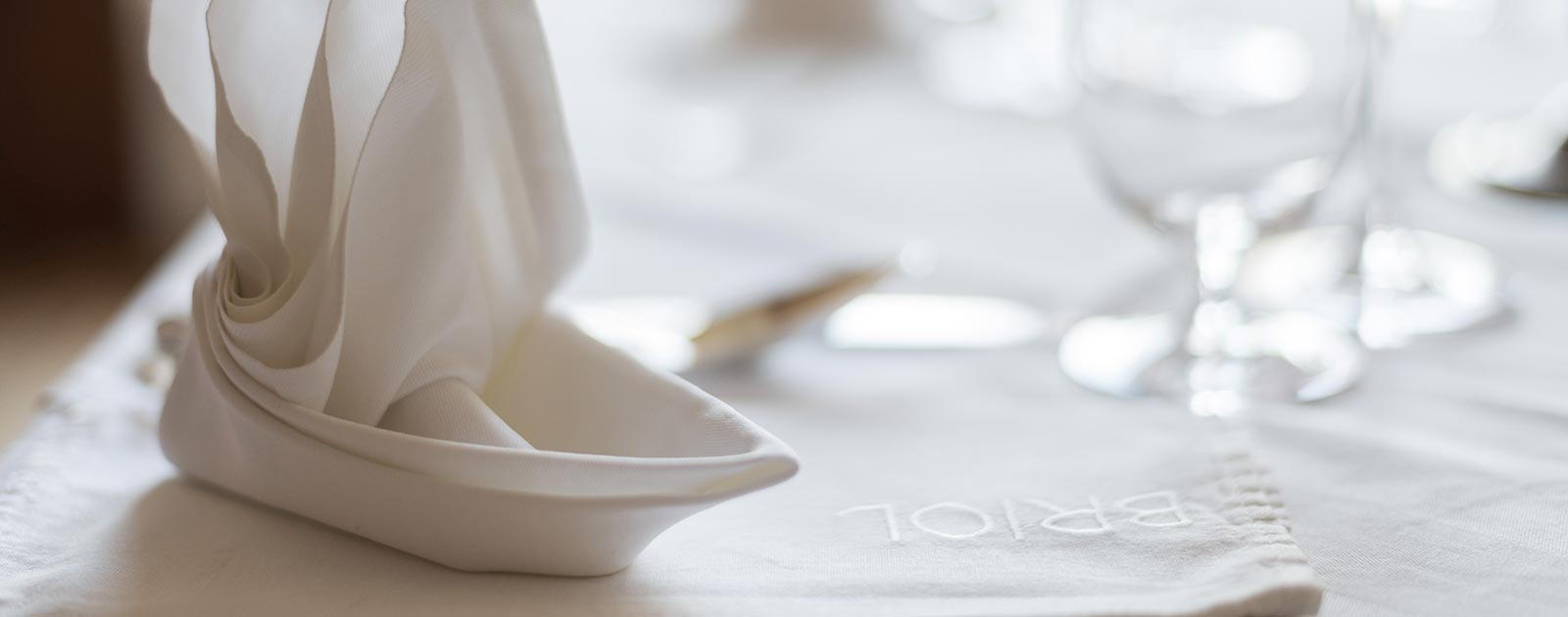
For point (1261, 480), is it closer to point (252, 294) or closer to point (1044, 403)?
point (1044, 403)

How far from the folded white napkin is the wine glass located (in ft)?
0.60

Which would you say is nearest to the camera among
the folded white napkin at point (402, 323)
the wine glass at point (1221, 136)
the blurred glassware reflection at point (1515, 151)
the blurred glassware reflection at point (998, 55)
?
the folded white napkin at point (402, 323)

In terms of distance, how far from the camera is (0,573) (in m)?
0.33

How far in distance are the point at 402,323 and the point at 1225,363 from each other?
276 millimetres

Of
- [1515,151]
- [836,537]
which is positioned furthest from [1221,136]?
[1515,151]

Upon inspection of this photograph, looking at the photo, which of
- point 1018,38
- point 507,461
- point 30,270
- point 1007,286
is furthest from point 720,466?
point 30,270

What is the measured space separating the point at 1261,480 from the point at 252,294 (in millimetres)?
262

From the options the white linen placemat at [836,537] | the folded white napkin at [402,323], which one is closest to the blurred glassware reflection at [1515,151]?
the white linen placemat at [836,537]

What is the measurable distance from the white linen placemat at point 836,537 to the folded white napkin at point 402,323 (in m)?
0.01

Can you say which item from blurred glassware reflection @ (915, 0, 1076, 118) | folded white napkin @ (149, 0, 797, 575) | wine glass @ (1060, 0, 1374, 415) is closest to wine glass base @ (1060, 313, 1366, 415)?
wine glass @ (1060, 0, 1374, 415)

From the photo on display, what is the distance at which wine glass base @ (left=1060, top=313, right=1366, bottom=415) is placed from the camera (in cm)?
45

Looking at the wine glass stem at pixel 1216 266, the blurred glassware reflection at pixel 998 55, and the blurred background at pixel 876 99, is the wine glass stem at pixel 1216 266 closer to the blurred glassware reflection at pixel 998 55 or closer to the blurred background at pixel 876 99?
the blurred background at pixel 876 99

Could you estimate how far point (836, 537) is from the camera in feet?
1.13

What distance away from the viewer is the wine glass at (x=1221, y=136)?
426mm
